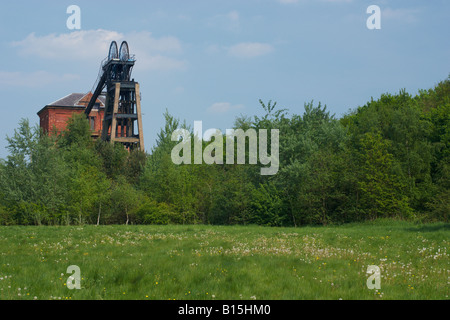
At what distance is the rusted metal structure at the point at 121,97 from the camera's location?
234 ft

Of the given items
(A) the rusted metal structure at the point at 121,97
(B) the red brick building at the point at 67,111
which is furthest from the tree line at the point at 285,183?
(B) the red brick building at the point at 67,111

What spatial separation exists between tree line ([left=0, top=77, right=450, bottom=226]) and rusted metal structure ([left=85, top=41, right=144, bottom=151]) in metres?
15.8

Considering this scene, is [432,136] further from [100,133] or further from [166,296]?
[100,133]

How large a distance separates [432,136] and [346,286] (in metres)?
46.4

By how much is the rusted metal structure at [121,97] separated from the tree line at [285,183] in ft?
51.8

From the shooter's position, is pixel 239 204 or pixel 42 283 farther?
pixel 239 204

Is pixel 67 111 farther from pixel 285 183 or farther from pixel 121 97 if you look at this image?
pixel 285 183

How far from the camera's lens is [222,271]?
12.7 m

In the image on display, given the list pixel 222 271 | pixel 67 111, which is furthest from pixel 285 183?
pixel 67 111

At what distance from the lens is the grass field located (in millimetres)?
10492

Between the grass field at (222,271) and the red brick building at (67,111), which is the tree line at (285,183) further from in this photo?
the red brick building at (67,111)
